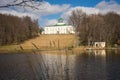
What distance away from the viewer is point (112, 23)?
84.4 m

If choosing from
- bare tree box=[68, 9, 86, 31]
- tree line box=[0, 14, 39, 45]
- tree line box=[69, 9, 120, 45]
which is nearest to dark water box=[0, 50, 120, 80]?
tree line box=[69, 9, 120, 45]

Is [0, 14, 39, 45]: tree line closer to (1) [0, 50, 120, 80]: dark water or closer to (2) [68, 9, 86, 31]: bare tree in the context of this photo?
(2) [68, 9, 86, 31]: bare tree

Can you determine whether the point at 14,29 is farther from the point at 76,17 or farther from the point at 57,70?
the point at 57,70

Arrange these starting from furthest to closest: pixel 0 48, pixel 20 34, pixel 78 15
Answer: pixel 78 15 < pixel 20 34 < pixel 0 48

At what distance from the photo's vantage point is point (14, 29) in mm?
87875

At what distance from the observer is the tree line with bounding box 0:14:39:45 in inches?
3290

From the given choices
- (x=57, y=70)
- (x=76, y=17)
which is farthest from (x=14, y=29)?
(x=57, y=70)

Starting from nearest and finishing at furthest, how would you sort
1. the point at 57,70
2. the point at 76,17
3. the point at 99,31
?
1. the point at 57,70
2. the point at 99,31
3. the point at 76,17

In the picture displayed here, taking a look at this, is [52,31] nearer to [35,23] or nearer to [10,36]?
[35,23]

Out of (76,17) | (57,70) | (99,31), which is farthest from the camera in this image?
(76,17)

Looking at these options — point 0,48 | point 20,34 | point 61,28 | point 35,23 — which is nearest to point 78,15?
point 35,23

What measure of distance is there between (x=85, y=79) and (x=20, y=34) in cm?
6974

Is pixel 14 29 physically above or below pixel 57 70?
above

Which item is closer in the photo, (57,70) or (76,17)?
(57,70)
